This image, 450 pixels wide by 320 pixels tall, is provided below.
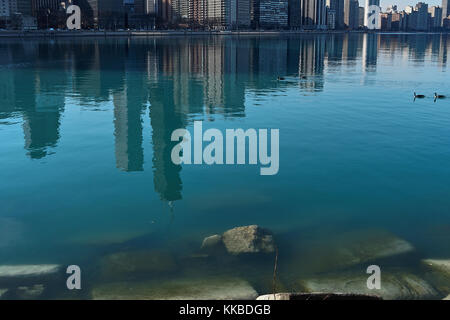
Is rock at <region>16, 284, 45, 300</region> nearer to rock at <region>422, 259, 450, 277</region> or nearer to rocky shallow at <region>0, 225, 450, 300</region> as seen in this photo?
rocky shallow at <region>0, 225, 450, 300</region>

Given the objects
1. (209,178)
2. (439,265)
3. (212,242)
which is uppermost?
(209,178)

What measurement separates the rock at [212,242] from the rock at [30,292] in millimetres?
4998

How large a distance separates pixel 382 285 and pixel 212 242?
530 centimetres

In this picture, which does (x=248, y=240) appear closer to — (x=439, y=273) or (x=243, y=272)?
(x=243, y=272)

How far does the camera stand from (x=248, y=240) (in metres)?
15.3

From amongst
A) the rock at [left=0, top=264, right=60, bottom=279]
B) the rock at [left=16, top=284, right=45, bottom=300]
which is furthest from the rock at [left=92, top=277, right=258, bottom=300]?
the rock at [left=0, top=264, right=60, bottom=279]

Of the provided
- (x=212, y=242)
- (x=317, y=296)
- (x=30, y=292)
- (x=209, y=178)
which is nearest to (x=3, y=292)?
(x=30, y=292)

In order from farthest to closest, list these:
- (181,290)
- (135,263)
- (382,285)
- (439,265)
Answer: (135,263)
(439,265)
(382,285)
(181,290)

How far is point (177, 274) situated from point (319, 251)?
469 centimetres

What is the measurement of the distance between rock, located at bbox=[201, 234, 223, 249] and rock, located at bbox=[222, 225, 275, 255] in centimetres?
17

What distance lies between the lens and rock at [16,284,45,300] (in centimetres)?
1291

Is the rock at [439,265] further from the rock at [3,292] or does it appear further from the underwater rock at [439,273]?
the rock at [3,292]

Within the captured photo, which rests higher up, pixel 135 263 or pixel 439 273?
pixel 135 263

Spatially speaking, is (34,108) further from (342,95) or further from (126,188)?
(342,95)
